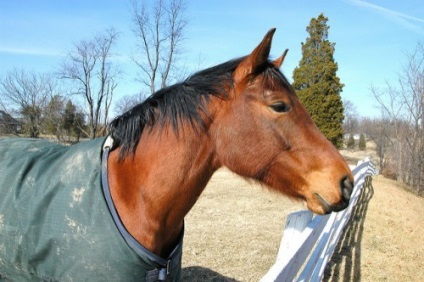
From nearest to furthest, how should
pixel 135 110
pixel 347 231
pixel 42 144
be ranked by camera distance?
pixel 135 110
pixel 42 144
pixel 347 231

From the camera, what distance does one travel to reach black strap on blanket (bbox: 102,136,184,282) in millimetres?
1725

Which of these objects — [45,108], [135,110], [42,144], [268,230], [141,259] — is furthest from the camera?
[45,108]

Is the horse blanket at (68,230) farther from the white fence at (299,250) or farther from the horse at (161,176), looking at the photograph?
the white fence at (299,250)

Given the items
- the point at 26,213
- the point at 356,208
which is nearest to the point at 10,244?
the point at 26,213

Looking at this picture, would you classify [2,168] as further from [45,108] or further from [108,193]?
[45,108]

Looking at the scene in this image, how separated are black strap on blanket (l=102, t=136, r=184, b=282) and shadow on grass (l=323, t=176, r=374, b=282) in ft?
12.3

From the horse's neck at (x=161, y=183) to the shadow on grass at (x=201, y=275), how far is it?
2.66 meters

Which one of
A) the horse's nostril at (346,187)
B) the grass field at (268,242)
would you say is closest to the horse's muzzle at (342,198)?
the horse's nostril at (346,187)

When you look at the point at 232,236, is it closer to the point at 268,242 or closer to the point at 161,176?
the point at 268,242

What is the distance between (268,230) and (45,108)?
Answer: 2797 centimetres

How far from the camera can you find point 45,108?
29156 mm

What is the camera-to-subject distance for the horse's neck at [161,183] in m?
1.82

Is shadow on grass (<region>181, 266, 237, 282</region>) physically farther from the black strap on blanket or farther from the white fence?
the black strap on blanket

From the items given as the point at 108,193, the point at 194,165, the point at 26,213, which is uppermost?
the point at 194,165
